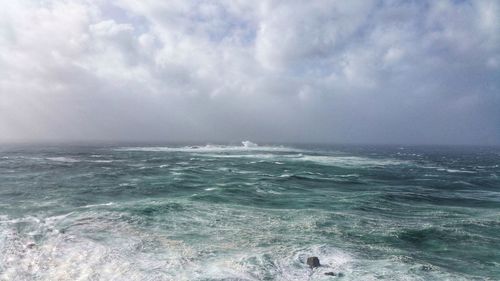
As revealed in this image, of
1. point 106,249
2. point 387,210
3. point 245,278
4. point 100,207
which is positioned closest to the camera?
point 245,278

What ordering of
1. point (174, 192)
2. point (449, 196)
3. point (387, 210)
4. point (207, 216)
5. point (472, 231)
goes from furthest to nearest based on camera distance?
point (449, 196) → point (174, 192) → point (387, 210) → point (207, 216) → point (472, 231)

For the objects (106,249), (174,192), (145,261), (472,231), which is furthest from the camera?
(174,192)

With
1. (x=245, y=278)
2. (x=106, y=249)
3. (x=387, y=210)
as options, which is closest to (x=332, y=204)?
(x=387, y=210)

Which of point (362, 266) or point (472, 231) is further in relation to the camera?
point (472, 231)

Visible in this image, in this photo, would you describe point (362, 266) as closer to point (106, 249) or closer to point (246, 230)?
point (246, 230)

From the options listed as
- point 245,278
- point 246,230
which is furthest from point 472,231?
point 245,278

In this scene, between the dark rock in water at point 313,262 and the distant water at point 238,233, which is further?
the dark rock in water at point 313,262

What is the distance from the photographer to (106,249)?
19.1 meters

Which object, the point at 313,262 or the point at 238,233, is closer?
the point at 313,262

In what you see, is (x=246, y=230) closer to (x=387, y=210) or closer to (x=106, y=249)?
(x=106, y=249)

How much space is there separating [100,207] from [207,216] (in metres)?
10.4

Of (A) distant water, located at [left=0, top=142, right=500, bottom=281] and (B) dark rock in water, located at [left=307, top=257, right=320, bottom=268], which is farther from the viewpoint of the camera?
(B) dark rock in water, located at [left=307, top=257, right=320, bottom=268]

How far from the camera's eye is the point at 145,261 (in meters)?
17.5

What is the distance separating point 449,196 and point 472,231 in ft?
60.5
